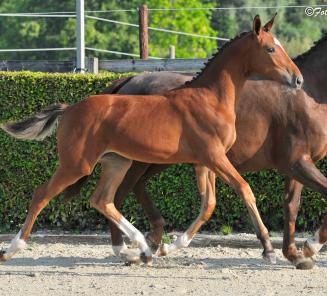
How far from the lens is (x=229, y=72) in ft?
24.0

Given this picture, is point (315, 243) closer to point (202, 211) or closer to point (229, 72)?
point (202, 211)

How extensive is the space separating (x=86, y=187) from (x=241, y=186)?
9.14ft

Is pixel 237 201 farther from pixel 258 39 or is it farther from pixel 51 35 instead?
pixel 51 35

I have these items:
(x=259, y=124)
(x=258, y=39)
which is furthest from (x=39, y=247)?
(x=258, y=39)

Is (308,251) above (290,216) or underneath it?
underneath

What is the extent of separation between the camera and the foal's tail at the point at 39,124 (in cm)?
756

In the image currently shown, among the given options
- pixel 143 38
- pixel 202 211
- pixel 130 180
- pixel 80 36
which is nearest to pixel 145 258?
pixel 202 211

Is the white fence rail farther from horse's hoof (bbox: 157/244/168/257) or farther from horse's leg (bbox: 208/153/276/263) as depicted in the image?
horse's leg (bbox: 208/153/276/263)

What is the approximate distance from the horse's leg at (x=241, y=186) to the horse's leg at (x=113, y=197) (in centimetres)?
89

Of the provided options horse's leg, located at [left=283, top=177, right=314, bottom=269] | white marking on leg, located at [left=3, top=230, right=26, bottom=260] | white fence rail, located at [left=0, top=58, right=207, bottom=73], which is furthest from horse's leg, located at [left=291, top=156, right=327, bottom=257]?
white fence rail, located at [left=0, top=58, right=207, bottom=73]

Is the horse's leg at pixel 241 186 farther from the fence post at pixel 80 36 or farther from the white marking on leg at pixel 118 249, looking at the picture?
the fence post at pixel 80 36

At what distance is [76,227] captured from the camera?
961cm

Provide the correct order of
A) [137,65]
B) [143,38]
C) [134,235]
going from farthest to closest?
[143,38] < [137,65] < [134,235]

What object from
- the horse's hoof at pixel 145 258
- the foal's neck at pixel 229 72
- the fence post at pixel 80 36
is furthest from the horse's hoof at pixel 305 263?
the fence post at pixel 80 36
